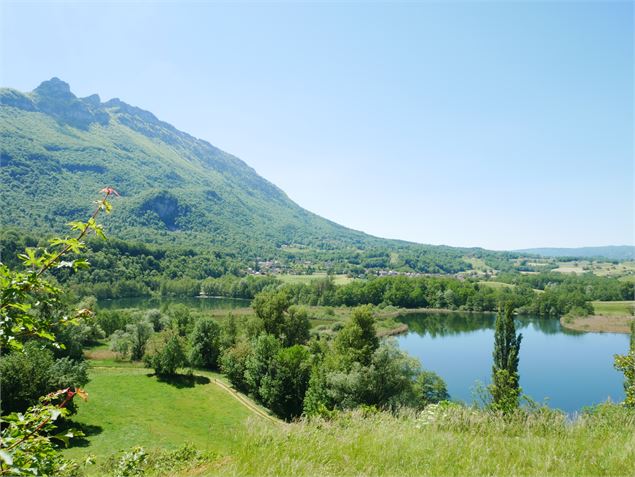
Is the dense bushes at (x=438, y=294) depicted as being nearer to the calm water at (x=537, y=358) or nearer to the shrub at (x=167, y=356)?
the calm water at (x=537, y=358)

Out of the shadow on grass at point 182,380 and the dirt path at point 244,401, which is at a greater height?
→ the shadow on grass at point 182,380

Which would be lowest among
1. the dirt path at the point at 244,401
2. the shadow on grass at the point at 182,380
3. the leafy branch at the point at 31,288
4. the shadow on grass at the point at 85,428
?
the dirt path at the point at 244,401

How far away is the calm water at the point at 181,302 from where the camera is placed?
10151 centimetres

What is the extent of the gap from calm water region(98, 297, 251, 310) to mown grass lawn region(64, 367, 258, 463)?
6508cm

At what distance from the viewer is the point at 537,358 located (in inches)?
2293

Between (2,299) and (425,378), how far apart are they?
32456mm

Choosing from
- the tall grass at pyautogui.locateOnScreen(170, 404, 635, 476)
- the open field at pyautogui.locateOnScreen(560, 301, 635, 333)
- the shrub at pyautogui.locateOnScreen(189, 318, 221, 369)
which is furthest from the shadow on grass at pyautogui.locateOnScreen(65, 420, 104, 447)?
the open field at pyautogui.locateOnScreen(560, 301, 635, 333)

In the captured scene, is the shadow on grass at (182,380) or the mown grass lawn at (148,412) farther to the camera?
the shadow on grass at (182,380)

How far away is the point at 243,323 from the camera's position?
45875mm

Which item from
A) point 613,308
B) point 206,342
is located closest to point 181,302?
point 206,342

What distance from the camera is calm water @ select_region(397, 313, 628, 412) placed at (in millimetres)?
44156

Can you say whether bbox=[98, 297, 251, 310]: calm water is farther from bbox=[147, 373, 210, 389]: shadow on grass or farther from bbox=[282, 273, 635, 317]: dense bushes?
bbox=[147, 373, 210, 389]: shadow on grass

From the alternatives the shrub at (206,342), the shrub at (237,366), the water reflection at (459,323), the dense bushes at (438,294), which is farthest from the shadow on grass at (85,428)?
the dense bushes at (438,294)

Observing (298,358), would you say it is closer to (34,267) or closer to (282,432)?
(282,432)
